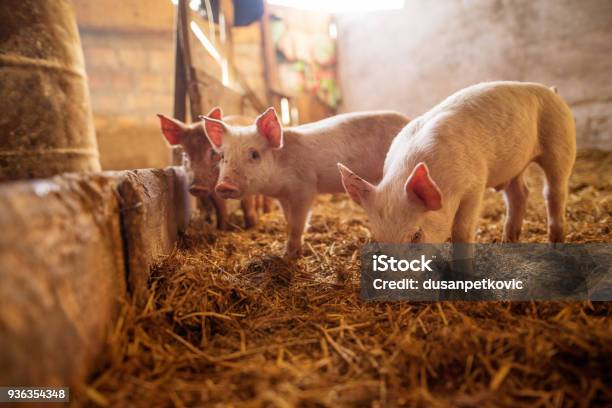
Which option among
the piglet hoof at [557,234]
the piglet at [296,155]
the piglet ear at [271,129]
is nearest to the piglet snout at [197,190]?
the piglet at [296,155]

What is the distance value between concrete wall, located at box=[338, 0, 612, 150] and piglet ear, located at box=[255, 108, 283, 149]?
433 centimetres

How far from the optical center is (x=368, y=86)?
780 centimetres

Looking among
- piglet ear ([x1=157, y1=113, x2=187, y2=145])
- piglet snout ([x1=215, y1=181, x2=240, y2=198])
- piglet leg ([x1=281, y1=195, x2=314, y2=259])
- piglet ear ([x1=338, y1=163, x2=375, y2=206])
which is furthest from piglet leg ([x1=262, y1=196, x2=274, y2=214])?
piglet ear ([x1=338, y1=163, x2=375, y2=206])

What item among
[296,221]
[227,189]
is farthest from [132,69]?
[296,221]

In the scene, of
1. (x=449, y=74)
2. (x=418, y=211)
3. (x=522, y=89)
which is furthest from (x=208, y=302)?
(x=449, y=74)

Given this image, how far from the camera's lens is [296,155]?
3.56m

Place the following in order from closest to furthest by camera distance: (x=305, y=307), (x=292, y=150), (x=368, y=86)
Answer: (x=305, y=307), (x=292, y=150), (x=368, y=86)

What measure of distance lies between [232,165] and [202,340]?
5.89ft

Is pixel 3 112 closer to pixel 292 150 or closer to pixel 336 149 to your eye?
pixel 292 150

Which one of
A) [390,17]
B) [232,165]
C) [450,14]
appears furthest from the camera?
[390,17]

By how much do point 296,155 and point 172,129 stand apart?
143 centimetres

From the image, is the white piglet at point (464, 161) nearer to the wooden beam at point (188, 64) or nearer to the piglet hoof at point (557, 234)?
the piglet hoof at point (557, 234)

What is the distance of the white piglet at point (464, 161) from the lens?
2.11 m

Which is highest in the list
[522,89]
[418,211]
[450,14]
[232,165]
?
[450,14]
